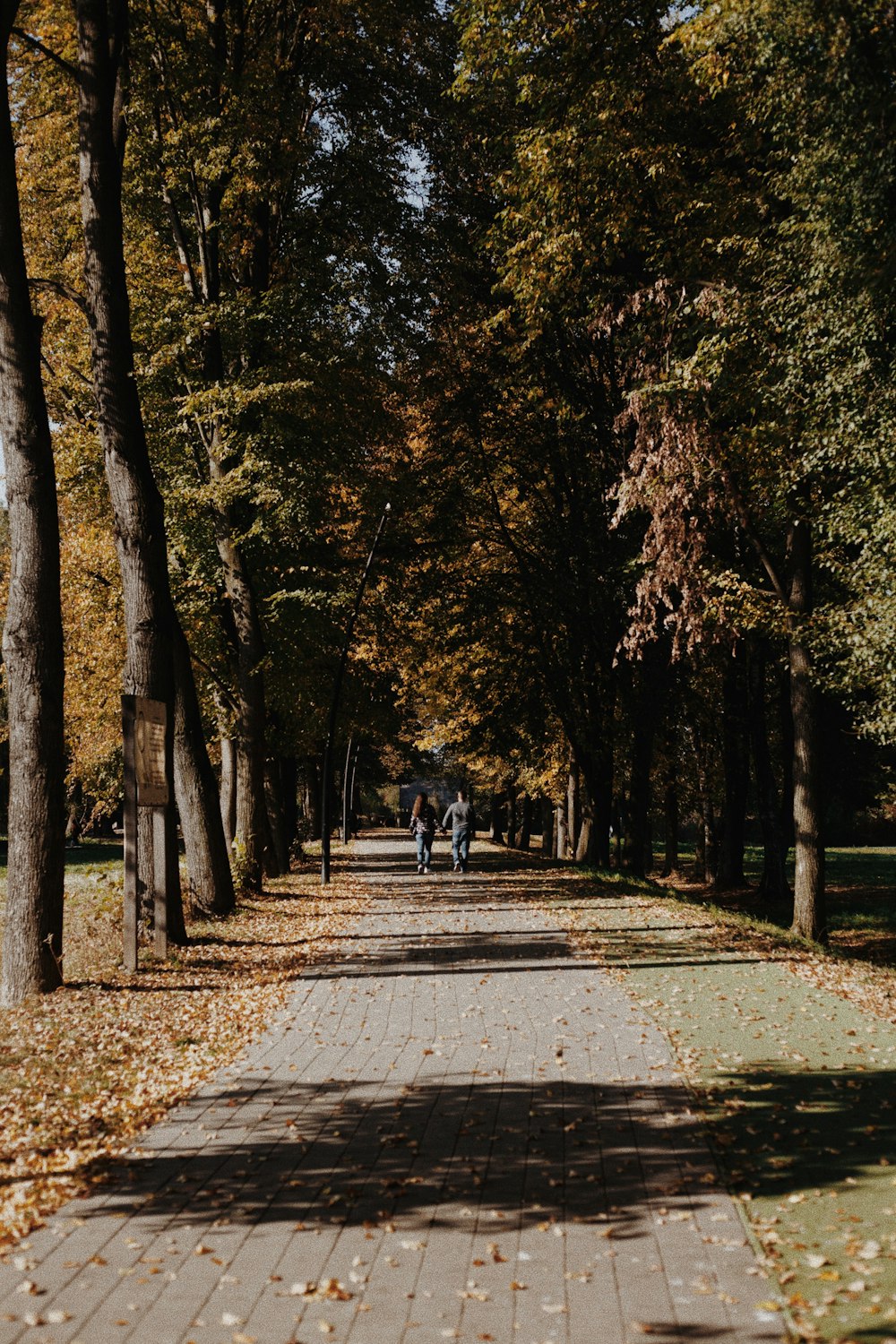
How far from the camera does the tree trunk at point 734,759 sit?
91.4 ft

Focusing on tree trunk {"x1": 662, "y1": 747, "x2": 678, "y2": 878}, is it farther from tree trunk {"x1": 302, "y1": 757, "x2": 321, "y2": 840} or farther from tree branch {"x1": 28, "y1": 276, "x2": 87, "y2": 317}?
tree branch {"x1": 28, "y1": 276, "x2": 87, "y2": 317}

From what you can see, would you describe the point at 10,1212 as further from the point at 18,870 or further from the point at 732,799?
the point at 732,799

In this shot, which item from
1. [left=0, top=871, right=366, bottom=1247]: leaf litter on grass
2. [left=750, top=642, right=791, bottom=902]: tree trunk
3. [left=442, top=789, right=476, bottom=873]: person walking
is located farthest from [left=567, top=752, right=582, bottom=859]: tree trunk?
[left=0, top=871, right=366, bottom=1247]: leaf litter on grass

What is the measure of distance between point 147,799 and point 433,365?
46.6 ft

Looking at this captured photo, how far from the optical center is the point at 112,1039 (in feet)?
29.1

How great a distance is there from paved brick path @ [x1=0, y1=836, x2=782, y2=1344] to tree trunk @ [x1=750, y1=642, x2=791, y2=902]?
17.3m

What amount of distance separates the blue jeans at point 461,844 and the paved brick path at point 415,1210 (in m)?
18.8

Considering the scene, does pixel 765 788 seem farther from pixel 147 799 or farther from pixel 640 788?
pixel 147 799

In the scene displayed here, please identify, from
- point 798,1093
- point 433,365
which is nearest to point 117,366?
point 798,1093

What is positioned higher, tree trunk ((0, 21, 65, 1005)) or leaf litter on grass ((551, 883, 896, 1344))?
tree trunk ((0, 21, 65, 1005))

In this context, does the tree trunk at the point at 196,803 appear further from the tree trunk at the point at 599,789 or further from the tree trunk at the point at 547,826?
the tree trunk at the point at 547,826

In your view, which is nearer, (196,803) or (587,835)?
(196,803)

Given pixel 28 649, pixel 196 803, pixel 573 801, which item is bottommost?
pixel 573 801

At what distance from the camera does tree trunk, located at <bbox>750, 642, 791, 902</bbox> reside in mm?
25781
